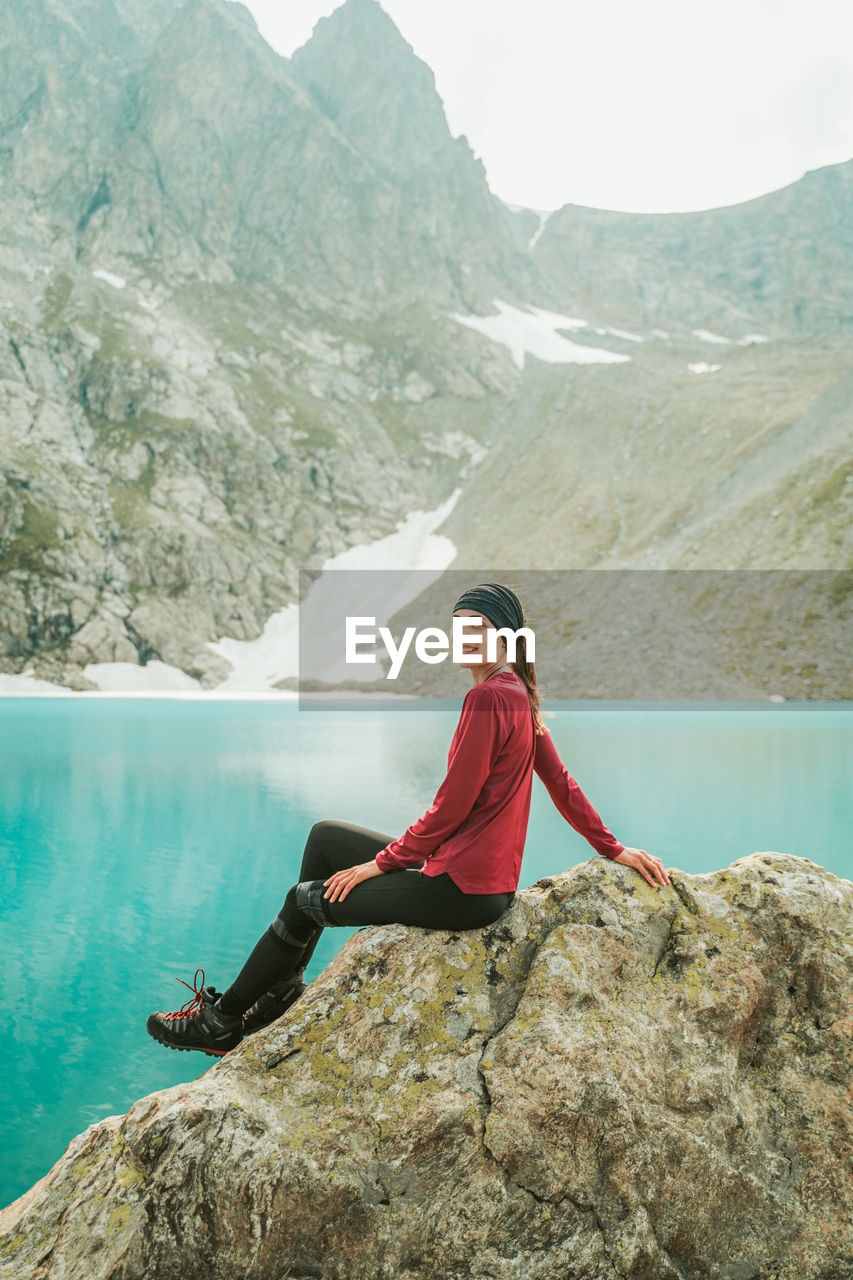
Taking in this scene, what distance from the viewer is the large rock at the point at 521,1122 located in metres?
3.60

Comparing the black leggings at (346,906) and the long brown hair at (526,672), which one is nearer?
the black leggings at (346,906)

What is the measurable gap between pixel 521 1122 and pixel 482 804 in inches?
58.1

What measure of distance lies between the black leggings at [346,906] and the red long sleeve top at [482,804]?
0.28 feet

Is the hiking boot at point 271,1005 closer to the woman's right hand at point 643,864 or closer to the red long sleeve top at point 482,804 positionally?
the red long sleeve top at point 482,804

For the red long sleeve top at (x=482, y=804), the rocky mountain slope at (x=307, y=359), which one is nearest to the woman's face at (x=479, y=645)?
the red long sleeve top at (x=482, y=804)

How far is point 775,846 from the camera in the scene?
20312mm

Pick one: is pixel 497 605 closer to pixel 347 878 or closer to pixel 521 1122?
pixel 347 878

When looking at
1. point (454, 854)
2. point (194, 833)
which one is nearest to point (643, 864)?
point (454, 854)

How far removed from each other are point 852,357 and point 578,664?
7188cm

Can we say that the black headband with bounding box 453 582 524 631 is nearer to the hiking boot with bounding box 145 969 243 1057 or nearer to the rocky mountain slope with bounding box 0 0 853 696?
the hiking boot with bounding box 145 969 243 1057

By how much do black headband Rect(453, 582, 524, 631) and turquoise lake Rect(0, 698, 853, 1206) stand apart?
23.4 feet

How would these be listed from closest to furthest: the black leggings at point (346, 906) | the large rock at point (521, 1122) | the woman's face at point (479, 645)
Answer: the large rock at point (521, 1122)
the black leggings at point (346, 906)
the woman's face at point (479, 645)

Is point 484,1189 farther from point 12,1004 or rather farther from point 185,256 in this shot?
point 185,256

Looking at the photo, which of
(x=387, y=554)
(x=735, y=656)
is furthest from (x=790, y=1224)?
(x=387, y=554)
